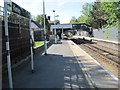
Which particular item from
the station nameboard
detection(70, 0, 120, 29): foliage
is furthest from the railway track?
the station nameboard

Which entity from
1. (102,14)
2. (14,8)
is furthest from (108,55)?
(102,14)

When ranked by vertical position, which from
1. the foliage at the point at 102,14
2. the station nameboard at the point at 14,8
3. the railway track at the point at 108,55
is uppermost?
the foliage at the point at 102,14

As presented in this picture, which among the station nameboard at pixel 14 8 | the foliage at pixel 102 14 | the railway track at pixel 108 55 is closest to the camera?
the station nameboard at pixel 14 8

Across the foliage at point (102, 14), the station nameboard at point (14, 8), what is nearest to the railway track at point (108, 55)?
the foliage at point (102, 14)

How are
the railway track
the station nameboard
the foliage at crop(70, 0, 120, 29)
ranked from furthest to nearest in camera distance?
the foliage at crop(70, 0, 120, 29) → the railway track → the station nameboard

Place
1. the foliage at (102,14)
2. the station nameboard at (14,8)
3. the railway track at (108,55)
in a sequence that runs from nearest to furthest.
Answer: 1. the station nameboard at (14,8)
2. the railway track at (108,55)
3. the foliage at (102,14)

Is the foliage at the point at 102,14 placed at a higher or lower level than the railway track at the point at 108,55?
higher

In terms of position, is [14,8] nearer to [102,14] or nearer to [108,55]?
[108,55]

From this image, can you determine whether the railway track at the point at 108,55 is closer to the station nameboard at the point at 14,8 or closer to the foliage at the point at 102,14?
the foliage at the point at 102,14

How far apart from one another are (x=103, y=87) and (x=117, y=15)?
907 centimetres

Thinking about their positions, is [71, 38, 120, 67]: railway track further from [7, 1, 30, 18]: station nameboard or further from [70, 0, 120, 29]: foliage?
[7, 1, 30, 18]: station nameboard

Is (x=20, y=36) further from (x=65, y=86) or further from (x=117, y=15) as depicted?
(x=117, y=15)

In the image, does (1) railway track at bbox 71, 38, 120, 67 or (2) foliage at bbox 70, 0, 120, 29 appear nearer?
(1) railway track at bbox 71, 38, 120, 67

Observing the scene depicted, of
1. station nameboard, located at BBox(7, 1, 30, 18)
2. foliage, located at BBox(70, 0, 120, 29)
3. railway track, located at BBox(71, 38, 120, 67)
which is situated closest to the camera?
station nameboard, located at BBox(7, 1, 30, 18)
